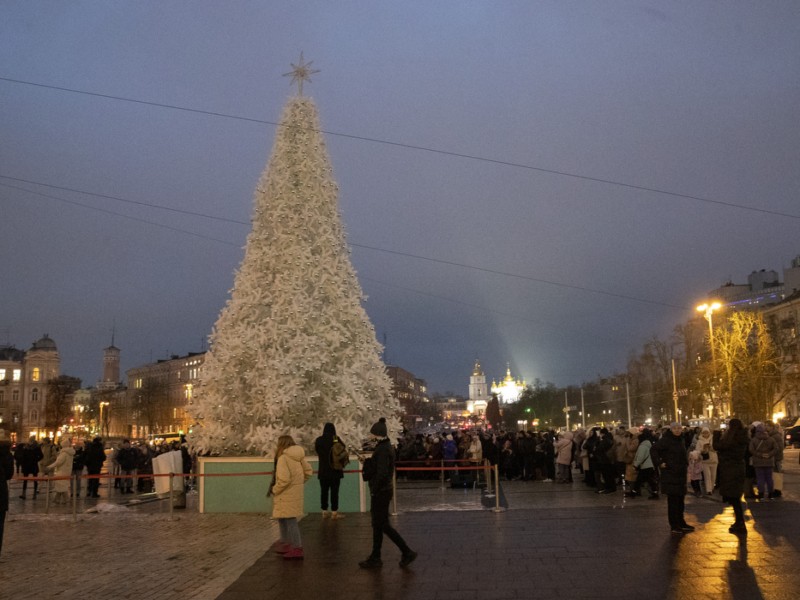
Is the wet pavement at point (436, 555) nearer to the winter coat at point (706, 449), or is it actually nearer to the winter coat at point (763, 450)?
the winter coat at point (763, 450)

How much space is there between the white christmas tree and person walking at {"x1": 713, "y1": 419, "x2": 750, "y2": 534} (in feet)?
22.2

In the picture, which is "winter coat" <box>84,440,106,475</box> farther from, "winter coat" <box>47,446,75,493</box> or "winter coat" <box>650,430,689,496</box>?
"winter coat" <box>650,430,689,496</box>

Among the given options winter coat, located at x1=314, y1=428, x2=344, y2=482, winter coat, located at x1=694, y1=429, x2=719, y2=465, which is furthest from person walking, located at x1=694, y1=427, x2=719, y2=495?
winter coat, located at x1=314, y1=428, x2=344, y2=482

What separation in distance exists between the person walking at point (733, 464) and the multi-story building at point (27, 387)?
396 ft

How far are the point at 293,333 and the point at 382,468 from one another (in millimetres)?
5890

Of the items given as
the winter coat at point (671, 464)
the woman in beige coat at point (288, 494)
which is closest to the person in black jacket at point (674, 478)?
the winter coat at point (671, 464)

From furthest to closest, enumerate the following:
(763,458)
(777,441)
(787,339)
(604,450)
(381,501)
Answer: (787,339)
(604,450)
(777,441)
(763,458)
(381,501)

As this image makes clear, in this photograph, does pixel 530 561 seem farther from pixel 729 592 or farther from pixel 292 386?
pixel 292 386

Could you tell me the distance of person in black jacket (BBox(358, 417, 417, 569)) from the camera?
31.2ft

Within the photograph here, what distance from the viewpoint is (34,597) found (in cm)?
822

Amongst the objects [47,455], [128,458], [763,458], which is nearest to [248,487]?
[128,458]

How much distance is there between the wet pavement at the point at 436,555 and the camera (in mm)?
8164

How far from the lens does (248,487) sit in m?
15.2

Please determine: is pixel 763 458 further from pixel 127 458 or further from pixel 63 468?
pixel 127 458
